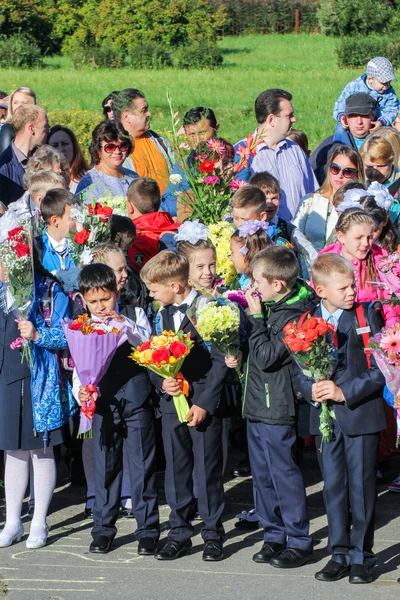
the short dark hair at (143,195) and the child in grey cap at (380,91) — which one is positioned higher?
the child in grey cap at (380,91)

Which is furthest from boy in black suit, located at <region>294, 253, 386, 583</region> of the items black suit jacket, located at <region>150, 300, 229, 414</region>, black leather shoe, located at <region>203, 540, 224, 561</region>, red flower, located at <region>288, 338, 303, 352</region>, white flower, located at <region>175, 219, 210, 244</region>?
white flower, located at <region>175, 219, 210, 244</region>

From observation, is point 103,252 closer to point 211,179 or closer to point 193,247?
point 193,247

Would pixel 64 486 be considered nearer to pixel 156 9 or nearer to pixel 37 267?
pixel 37 267

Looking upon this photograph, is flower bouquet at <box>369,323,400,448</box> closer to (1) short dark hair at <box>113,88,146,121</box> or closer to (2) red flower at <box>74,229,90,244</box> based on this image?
(2) red flower at <box>74,229,90,244</box>

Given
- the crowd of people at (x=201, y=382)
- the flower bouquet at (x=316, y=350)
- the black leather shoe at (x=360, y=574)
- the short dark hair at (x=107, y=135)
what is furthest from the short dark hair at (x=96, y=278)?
the short dark hair at (x=107, y=135)

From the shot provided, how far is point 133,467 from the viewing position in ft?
22.9

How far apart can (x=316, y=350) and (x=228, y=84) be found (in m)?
29.7

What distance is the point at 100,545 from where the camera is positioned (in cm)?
687

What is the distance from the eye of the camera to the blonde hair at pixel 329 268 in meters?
6.36

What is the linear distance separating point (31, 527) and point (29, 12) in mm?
43149

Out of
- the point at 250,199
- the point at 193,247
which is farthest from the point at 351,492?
the point at 250,199

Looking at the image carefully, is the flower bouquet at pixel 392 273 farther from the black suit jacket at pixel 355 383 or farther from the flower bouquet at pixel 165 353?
the flower bouquet at pixel 165 353

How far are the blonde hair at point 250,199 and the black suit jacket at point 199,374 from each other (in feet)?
4.24

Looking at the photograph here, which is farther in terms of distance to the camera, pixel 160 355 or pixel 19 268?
pixel 19 268
